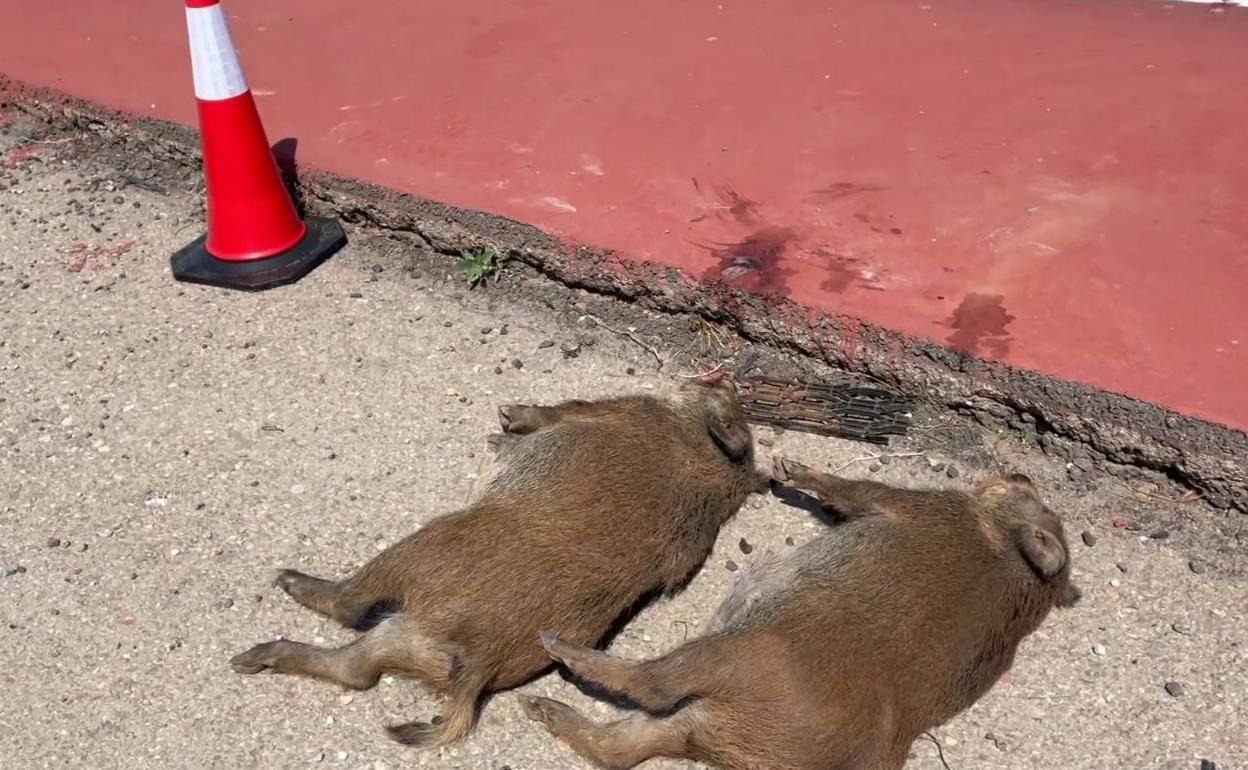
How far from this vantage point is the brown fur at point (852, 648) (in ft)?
8.93

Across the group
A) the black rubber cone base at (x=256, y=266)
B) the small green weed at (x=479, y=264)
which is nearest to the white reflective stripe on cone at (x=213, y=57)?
the black rubber cone base at (x=256, y=266)

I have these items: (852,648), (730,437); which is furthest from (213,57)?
(852,648)

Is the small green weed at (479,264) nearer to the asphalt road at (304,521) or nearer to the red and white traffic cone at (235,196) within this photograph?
the asphalt road at (304,521)

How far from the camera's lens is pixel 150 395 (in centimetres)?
416

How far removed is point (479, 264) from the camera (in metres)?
4.61

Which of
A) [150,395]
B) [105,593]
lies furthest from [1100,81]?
[105,593]

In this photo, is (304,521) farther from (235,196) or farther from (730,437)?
(235,196)

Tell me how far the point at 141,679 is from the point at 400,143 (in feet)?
9.13

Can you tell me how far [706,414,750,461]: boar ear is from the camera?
11.8 feet

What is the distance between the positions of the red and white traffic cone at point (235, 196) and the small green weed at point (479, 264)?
634 millimetres

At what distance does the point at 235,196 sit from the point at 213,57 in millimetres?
543

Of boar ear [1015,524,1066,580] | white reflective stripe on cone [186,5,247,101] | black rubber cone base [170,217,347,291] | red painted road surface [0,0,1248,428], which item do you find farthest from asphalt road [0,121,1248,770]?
white reflective stripe on cone [186,5,247,101]

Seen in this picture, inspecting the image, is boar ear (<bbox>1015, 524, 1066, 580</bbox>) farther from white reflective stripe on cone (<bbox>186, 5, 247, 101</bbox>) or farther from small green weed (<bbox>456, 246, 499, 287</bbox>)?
white reflective stripe on cone (<bbox>186, 5, 247, 101</bbox>)

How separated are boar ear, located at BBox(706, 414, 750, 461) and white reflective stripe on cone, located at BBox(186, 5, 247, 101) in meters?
2.41
